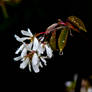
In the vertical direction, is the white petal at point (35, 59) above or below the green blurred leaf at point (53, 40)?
below

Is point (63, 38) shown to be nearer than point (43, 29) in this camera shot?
Yes

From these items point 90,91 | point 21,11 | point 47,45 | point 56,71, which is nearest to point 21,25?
point 21,11

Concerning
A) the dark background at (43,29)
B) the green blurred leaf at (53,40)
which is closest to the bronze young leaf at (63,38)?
the green blurred leaf at (53,40)

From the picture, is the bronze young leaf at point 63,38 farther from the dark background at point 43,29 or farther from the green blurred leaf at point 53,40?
the dark background at point 43,29

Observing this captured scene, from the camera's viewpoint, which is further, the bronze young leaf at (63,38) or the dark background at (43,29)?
the dark background at (43,29)

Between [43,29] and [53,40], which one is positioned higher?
[53,40]

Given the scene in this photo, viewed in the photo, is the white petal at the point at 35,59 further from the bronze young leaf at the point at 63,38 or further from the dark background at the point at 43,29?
the dark background at the point at 43,29

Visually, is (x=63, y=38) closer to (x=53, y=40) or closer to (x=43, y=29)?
(x=53, y=40)

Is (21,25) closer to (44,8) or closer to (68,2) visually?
(44,8)

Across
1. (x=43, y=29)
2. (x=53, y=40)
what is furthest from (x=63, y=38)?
(x=43, y=29)
